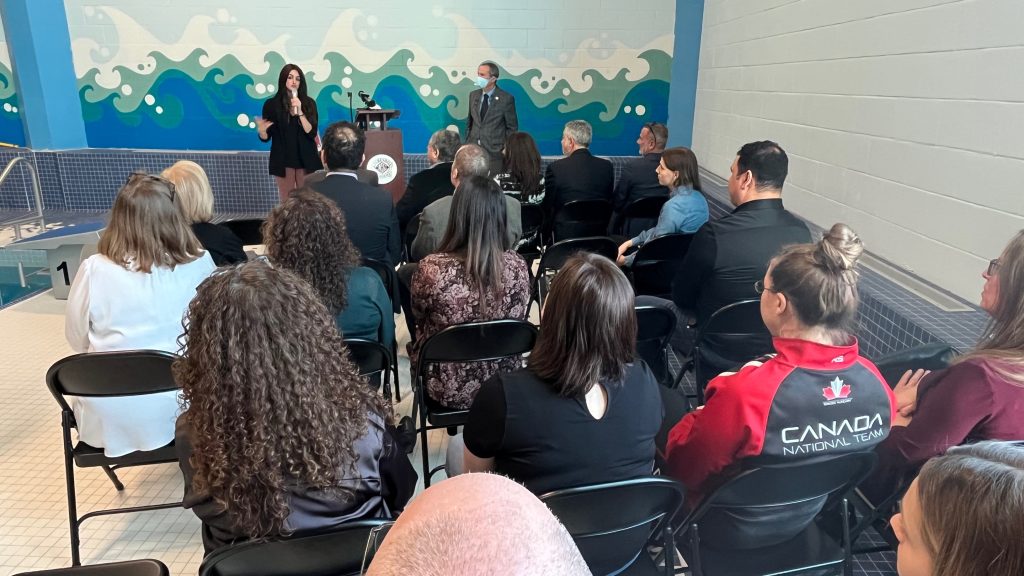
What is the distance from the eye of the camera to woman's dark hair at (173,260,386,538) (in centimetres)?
110

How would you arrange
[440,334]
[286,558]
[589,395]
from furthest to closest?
1. [440,334]
2. [589,395]
3. [286,558]

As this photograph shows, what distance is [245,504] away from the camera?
1104 millimetres

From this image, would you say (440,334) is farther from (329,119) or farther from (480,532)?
(329,119)

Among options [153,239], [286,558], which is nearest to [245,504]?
[286,558]

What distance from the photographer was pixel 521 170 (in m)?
4.09

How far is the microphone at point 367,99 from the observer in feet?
18.2

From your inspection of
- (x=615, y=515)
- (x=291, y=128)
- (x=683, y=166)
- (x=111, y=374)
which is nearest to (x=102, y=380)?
(x=111, y=374)

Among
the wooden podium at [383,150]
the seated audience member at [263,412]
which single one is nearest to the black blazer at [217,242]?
the seated audience member at [263,412]

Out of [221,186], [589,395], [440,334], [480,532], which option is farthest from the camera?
[221,186]

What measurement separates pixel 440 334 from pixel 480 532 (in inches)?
61.2

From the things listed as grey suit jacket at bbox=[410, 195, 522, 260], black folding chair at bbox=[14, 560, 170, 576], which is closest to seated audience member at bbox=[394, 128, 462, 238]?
grey suit jacket at bbox=[410, 195, 522, 260]

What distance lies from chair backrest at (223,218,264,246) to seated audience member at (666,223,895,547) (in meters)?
2.68

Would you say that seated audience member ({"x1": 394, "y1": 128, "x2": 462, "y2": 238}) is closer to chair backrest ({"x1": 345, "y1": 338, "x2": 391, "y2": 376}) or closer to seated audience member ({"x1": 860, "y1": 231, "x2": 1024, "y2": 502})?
chair backrest ({"x1": 345, "y1": 338, "x2": 391, "y2": 376})

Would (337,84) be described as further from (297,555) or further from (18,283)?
(297,555)
